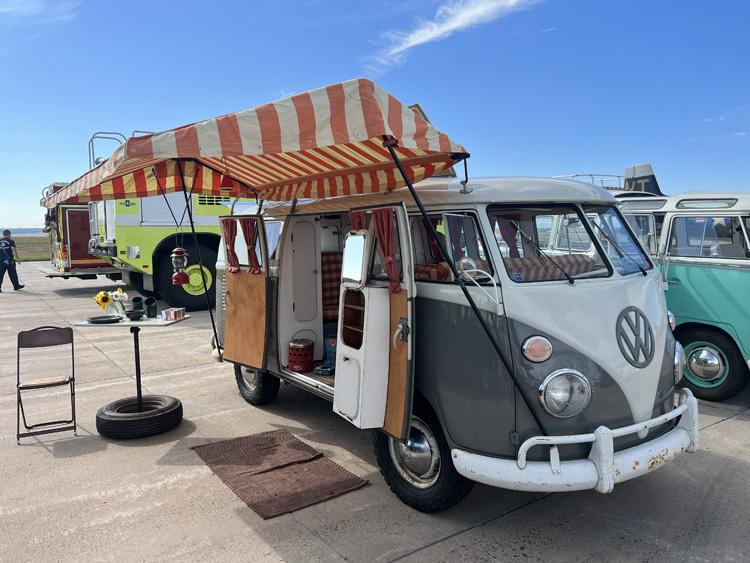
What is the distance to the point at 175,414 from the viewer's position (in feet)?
16.5

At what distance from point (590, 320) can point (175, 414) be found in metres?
3.71

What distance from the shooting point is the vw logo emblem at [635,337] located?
3.15m

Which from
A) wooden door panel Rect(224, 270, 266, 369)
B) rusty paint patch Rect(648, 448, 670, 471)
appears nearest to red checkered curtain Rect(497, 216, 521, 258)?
rusty paint patch Rect(648, 448, 670, 471)

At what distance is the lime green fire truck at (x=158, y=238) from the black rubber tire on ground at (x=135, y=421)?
5.99 metres

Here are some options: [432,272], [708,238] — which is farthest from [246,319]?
[708,238]

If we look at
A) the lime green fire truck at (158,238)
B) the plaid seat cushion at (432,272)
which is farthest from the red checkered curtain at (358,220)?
the lime green fire truck at (158,238)

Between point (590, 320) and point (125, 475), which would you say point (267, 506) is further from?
point (590, 320)

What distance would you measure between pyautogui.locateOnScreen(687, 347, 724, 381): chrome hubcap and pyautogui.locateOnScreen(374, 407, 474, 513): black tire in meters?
3.52

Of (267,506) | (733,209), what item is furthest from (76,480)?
(733,209)

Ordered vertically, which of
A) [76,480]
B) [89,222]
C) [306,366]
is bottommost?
[76,480]

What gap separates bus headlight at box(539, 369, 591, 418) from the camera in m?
2.97

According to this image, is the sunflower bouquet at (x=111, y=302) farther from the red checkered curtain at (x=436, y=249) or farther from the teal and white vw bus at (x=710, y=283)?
the teal and white vw bus at (x=710, y=283)

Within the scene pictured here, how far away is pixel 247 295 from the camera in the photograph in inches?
210

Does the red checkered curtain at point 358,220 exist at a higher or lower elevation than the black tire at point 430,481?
higher
